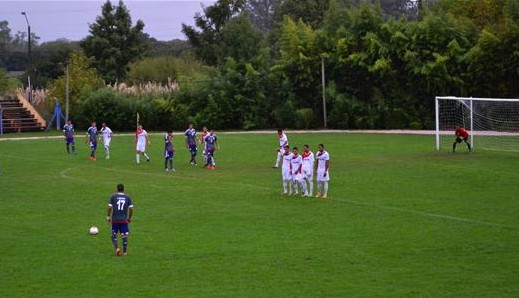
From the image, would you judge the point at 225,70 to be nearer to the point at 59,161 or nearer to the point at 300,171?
the point at 59,161

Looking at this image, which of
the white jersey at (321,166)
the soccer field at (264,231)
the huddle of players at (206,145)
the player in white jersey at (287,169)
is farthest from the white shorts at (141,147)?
the white jersey at (321,166)

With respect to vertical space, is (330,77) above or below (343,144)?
above

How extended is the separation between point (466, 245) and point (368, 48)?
4554cm

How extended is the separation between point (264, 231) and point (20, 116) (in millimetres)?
50663

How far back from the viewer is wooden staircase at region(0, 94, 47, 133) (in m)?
69.2

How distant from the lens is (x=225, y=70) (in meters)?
71.2

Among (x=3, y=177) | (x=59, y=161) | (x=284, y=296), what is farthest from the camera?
(x=59, y=161)

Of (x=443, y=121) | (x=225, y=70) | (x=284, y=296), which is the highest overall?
(x=225, y=70)

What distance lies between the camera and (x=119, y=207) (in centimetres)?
2111

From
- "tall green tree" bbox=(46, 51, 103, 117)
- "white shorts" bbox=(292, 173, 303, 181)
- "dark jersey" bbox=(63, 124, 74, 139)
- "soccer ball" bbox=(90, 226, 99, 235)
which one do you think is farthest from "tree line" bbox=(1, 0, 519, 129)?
"soccer ball" bbox=(90, 226, 99, 235)

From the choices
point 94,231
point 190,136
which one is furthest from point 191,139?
point 94,231

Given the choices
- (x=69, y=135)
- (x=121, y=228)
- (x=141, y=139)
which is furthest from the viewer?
(x=69, y=135)

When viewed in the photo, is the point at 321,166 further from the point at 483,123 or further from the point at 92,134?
the point at 483,123

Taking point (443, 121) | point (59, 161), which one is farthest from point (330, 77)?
point (59, 161)
